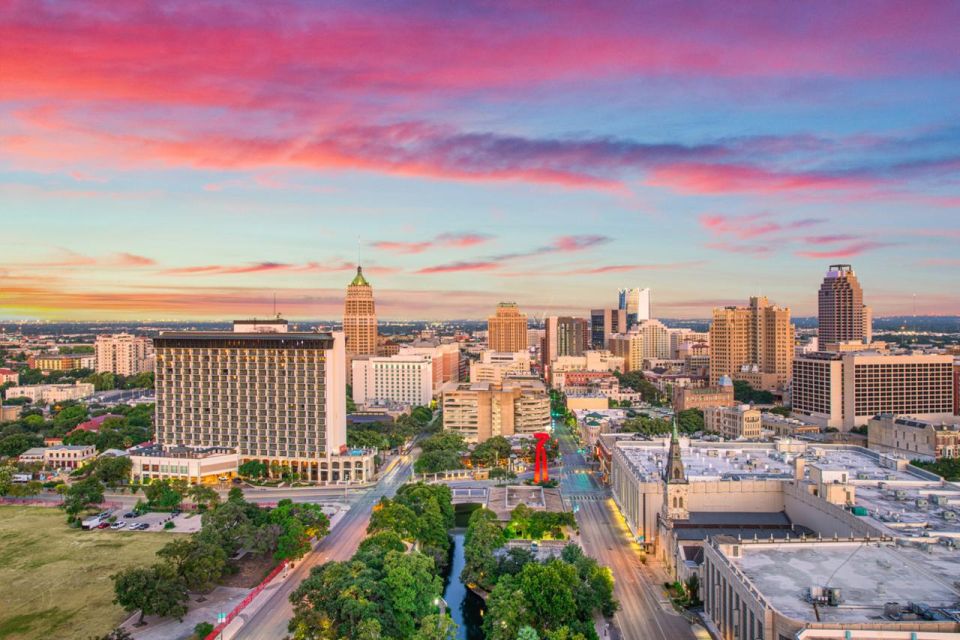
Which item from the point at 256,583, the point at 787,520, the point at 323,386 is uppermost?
the point at 323,386

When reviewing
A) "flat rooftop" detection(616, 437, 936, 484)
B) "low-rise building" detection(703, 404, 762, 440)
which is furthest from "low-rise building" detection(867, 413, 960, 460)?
"flat rooftop" detection(616, 437, 936, 484)

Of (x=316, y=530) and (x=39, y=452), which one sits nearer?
(x=316, y=530)

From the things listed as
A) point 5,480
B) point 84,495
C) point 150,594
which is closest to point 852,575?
point 150,594

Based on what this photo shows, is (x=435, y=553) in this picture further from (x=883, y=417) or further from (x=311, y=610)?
(x=883, y=417)

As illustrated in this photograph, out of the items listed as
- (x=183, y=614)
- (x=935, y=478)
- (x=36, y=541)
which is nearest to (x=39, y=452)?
(x=36, y=541)

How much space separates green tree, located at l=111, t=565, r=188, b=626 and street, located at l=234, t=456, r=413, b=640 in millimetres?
4863

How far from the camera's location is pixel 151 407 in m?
153

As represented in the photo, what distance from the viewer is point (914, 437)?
112 meters

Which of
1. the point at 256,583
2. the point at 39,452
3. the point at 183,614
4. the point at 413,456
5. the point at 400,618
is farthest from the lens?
the point at 413,456

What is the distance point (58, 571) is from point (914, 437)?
362 ft

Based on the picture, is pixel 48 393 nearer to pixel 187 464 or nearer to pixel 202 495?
pixel 187 464

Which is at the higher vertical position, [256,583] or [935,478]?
[935,478]

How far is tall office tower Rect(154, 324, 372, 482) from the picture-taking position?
10881cm

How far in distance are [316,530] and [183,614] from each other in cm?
1950
